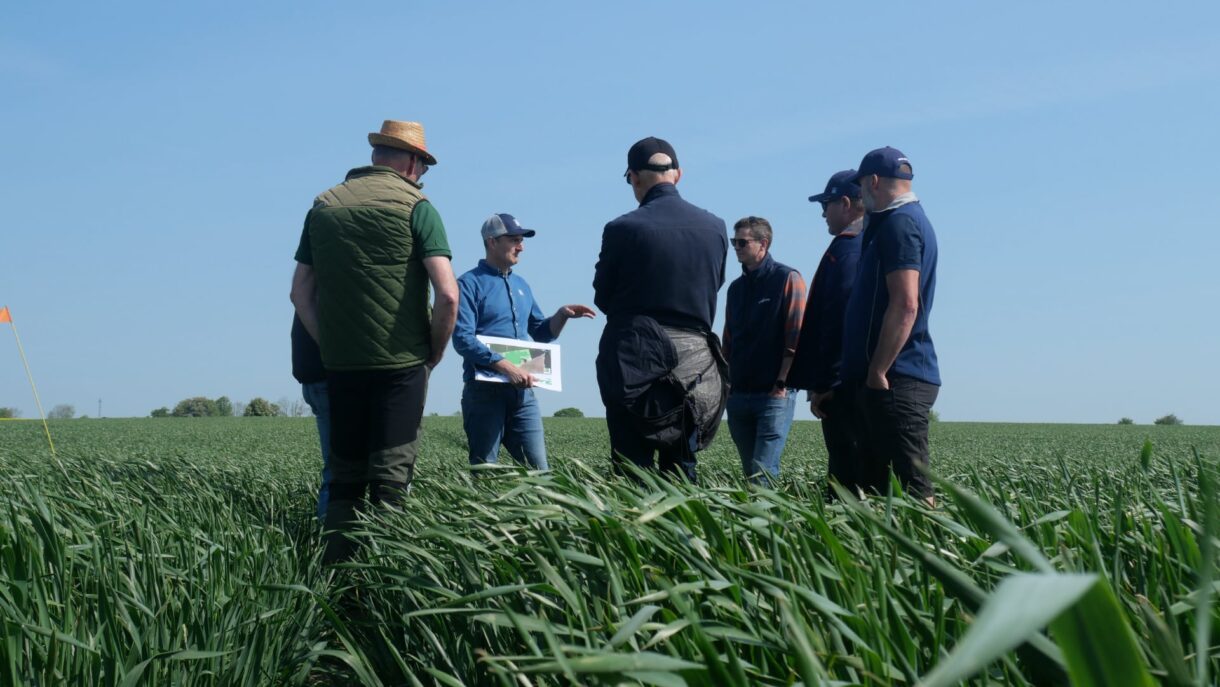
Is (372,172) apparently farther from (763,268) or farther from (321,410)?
(763,268)

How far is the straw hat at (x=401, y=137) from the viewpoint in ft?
15.9

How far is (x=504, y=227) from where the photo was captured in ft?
19.8

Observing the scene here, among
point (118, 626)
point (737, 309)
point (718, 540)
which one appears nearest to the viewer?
point (718, 540)

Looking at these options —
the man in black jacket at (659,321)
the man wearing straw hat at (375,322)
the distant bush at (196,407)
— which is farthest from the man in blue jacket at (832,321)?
the distant bush at (196,407)

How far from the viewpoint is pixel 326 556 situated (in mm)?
4391

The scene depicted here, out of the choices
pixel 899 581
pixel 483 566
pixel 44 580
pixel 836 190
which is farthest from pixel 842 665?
pixel 836 190

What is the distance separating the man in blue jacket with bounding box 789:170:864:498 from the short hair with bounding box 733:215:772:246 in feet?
1.53

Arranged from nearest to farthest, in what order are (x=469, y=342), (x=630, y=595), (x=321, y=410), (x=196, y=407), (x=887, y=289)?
(x=630, y=595)
(x=887, y=289)
(x=321, y=410)
(x=469, y=342)
(x=196, y=407)

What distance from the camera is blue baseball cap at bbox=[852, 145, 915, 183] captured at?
14.6ft

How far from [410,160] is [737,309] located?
6.81ft

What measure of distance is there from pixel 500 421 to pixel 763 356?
58.7 inches

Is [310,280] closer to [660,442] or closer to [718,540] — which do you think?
[660,442]

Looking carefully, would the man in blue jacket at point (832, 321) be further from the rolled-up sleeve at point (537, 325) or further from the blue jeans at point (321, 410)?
the blue jeans at point (321, 410)

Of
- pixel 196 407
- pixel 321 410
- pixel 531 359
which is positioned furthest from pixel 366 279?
pixel 196 407
